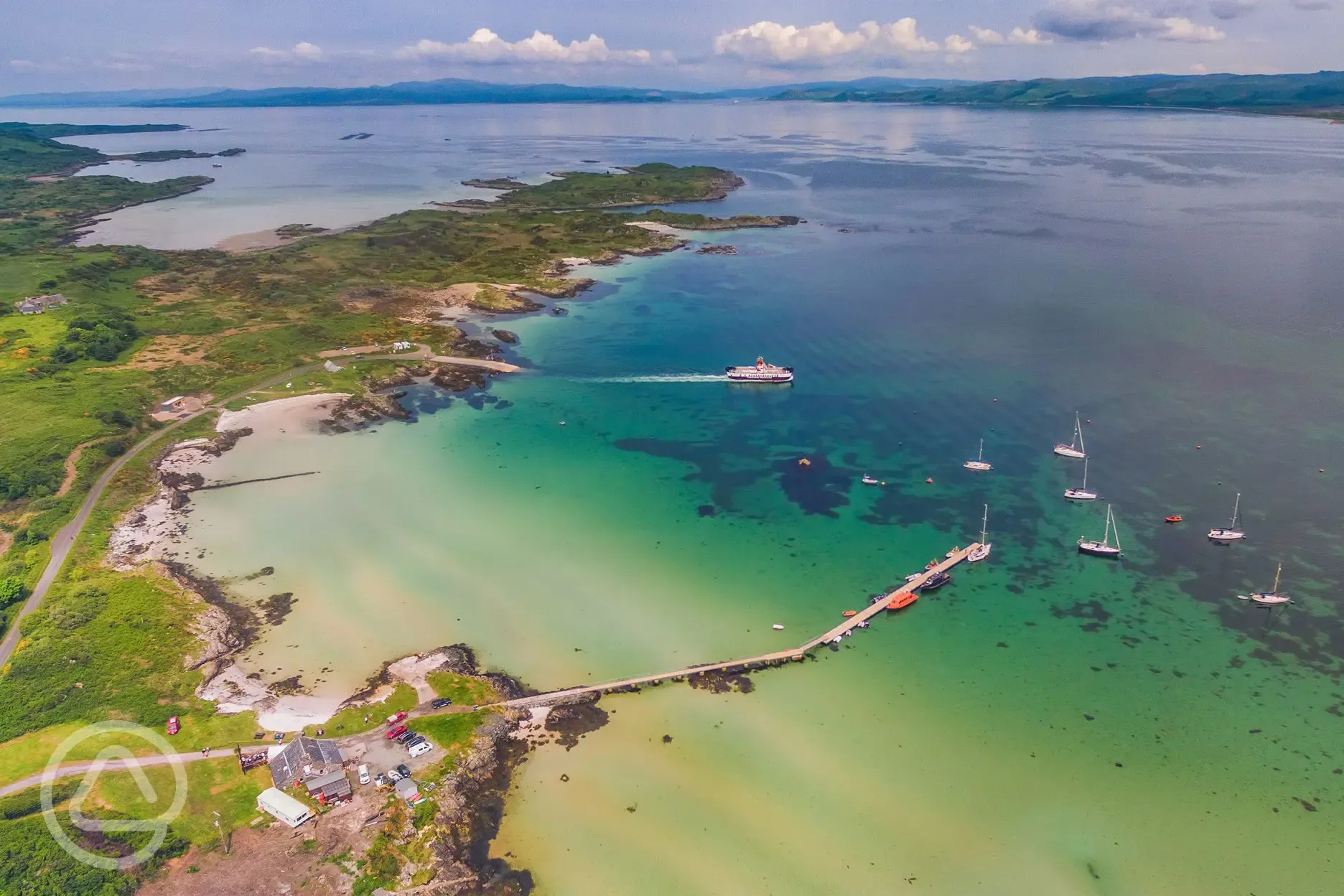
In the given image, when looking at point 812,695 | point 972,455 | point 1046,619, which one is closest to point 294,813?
point 812,695

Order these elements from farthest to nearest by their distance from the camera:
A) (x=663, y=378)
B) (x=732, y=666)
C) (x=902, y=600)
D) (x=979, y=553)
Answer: (x=663, y=378) < (x=979, y=553) < (x=902, y=600) < (x=732, y=666)

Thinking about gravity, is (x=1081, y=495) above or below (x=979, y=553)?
above

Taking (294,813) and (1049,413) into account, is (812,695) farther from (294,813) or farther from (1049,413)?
(1049,413)

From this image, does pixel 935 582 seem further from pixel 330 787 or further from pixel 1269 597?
pixel 330 787

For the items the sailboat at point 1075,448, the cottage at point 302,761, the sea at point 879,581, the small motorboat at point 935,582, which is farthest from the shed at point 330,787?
the sailboat at point 1075,448

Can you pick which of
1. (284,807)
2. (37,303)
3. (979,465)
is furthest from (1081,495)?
(37,303)

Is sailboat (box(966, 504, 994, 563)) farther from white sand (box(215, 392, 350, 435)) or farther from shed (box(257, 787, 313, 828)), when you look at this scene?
white sand (box(215, 392, 350, 435))

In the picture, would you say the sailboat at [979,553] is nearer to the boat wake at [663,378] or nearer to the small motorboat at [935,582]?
the small motorboat at [935,582]

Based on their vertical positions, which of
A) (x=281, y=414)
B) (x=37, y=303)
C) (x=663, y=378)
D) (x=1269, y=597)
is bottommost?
(x=1269, y=597)
